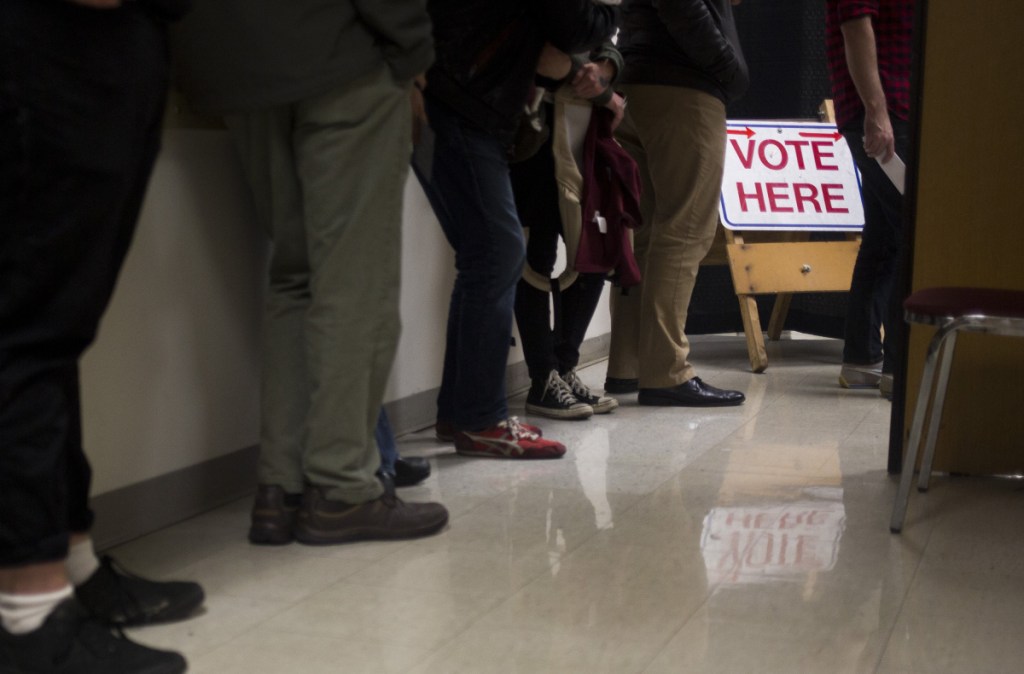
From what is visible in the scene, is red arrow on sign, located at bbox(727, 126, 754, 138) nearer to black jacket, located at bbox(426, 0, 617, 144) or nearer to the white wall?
black jacket, located at bbox(426, 0, 617, 144)

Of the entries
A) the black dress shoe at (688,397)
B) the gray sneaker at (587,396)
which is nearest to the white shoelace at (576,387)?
the gray sneaker at (587,396)

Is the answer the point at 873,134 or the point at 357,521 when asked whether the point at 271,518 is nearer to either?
the point at 357,521

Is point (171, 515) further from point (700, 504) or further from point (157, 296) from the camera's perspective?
point (700, 504)

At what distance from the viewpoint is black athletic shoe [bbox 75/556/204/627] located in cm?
171

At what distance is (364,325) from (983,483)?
1.41 m

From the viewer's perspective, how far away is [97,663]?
1506mm

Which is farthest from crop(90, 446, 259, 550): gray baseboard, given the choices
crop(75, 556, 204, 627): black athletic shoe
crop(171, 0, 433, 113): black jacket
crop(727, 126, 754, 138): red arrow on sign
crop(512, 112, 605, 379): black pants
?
crop(727, 126, 754, 138): red arrow on sign

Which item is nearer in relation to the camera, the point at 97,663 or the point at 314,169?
the point at 97,663

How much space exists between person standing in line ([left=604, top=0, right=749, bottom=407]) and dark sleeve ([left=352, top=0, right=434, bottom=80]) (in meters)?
1.41

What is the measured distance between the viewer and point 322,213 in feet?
6.72

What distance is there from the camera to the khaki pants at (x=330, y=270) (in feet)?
6.66

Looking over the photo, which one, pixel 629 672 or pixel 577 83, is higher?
pixel 577 83

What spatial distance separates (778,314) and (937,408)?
2676 millimetres

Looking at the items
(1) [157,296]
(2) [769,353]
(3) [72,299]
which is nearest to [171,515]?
(1) [157,296]
